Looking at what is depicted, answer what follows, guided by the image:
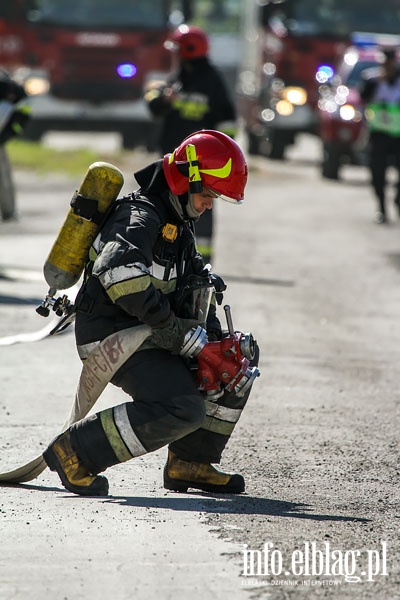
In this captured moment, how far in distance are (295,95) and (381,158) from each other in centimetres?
605

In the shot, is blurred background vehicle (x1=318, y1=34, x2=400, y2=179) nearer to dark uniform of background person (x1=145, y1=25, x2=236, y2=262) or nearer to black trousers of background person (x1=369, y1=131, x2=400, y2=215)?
black trousers of background person (x1=369, y1=131, x2=400, y2=215)

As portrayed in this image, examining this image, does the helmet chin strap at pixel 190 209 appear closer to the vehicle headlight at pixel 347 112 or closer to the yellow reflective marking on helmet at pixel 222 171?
the yellow reflective marking on helmet at pixel 222 171

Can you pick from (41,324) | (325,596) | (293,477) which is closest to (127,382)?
(293,477)

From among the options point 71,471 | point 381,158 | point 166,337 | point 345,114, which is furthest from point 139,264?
point 345,114

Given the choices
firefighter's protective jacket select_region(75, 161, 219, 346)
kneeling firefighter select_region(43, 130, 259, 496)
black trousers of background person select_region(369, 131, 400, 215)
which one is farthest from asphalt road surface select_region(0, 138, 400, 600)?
black trousers of background person select_region(369, 131, 400, 215)

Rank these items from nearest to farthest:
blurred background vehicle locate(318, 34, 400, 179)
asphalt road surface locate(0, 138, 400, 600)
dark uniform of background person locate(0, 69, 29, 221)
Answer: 1. asphalt road surface locate(0, 138, 400, 600)
2. dark uniform of background person locate(0, 69, 29, 221)
3. blurred background vehicle locate(318, 34, 400, 179)

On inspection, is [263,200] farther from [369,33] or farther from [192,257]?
[192,257]

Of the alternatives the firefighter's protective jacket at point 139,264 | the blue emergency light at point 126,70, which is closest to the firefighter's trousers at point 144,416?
the firefighter's protective jacket at point 139,264

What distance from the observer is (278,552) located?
4699mm

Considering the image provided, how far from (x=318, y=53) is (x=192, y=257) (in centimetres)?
1657

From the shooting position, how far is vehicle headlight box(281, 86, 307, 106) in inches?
851

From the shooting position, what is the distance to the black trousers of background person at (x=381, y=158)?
15.7m

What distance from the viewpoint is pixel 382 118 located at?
611 inches

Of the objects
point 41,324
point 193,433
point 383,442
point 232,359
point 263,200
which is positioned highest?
point 232,359
